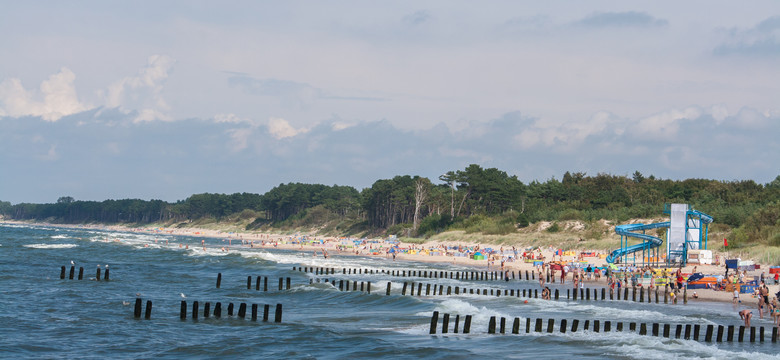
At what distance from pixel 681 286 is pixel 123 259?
50653 mm

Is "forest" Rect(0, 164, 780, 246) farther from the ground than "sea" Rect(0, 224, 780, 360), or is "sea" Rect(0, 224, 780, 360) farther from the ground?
"forest" Rect(0, 164, 780, 246)

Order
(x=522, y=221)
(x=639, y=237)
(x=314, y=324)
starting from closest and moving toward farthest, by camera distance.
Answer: (x=314, y=324) < (x=639, y=237) < (x=522, y=221)

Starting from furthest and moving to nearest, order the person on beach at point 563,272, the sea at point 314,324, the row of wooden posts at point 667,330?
the person on beach at point 563,272 < the row of wooden posts at point 667,330 < the sea at point 314,324

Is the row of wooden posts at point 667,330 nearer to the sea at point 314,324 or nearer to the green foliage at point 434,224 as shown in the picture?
the sea at point 314,324

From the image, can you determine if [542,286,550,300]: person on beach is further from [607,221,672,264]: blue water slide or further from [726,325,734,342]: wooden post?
[607,221,672,264]: blue water slide

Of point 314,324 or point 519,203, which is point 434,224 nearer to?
point 519,203

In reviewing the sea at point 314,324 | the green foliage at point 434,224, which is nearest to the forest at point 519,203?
the green foliage at point 434,224

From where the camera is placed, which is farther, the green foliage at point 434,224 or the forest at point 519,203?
the green foliage at point 434,224

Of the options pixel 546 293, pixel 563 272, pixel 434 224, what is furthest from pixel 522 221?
pixel 546 293

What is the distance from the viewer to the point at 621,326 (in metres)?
27.5

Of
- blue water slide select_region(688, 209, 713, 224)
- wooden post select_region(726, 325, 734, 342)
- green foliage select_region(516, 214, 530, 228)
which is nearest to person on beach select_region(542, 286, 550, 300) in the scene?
wooden post select_region(726, 325, 734, 342)

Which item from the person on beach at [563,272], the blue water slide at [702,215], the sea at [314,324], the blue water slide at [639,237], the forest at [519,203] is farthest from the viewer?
the forest at [519,203]

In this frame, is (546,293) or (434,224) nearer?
(546,293)

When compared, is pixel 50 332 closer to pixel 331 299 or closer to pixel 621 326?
pixel 331 299
